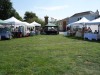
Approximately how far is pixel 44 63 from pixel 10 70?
193 cm

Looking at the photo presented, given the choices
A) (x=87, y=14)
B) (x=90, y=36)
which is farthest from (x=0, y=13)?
(x=90, y=36)

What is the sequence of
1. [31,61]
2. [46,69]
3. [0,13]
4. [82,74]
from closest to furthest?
[82,74] → [46,69] → [31,61] → [0,13]

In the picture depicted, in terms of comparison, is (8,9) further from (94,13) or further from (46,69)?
(46,69)

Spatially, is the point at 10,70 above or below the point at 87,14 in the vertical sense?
below

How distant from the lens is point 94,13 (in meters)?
64.9

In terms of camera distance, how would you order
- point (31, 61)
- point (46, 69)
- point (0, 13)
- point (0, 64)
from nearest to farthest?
point (46, 69)
point (0, 64)
point (31, 61)
point (0, 13)

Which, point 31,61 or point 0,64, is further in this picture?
point 31,61

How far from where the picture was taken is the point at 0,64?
10234mm

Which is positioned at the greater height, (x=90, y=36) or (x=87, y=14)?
(x=87, y=14)

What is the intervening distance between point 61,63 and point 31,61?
4.60 ft

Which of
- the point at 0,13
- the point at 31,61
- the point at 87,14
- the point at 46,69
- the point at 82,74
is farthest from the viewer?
the point at 87,14

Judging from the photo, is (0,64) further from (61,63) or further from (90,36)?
(90,36)

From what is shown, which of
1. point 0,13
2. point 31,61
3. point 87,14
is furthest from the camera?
point 87,14

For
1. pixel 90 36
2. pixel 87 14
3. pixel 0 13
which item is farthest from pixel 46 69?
pixel 87 14
